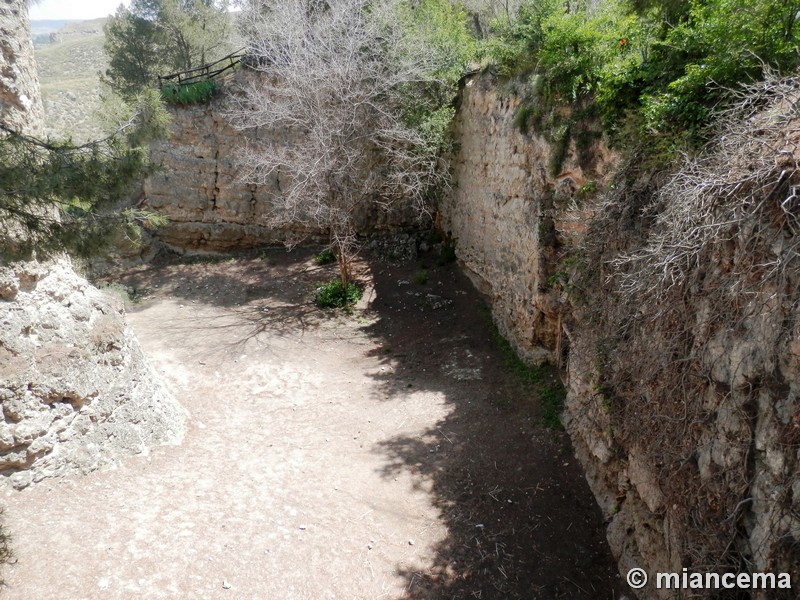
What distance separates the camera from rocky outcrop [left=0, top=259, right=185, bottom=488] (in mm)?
5695

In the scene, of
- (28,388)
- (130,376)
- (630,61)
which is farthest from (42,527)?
(630,61)

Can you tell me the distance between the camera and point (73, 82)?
33.8m

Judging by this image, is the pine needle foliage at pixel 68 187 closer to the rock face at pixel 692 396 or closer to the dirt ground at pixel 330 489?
the dirt ground at pixel 330 489

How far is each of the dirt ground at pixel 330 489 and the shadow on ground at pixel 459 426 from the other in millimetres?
29

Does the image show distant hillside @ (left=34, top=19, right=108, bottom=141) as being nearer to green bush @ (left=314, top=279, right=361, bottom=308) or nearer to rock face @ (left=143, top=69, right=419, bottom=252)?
rock face @ (left=143, top=69, right=419, bottom=252)

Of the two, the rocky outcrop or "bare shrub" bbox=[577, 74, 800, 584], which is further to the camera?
the rocky outcrop

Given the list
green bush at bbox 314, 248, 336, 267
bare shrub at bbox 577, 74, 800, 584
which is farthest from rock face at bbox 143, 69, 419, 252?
bare shrub at bbox 577, 74, 800, 584

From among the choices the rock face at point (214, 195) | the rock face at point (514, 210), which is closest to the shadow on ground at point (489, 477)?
the rock face at point (514, 210)

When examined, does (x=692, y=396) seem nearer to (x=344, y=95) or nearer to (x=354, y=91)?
(x=354, y=91)

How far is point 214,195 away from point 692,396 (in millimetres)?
14102

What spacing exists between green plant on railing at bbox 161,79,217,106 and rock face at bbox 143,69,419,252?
194 millimetres

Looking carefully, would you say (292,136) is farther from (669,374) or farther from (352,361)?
(669,374)

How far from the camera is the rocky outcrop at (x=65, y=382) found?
570 cm

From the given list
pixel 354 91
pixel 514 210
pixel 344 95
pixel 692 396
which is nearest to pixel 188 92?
pixel 344 95
